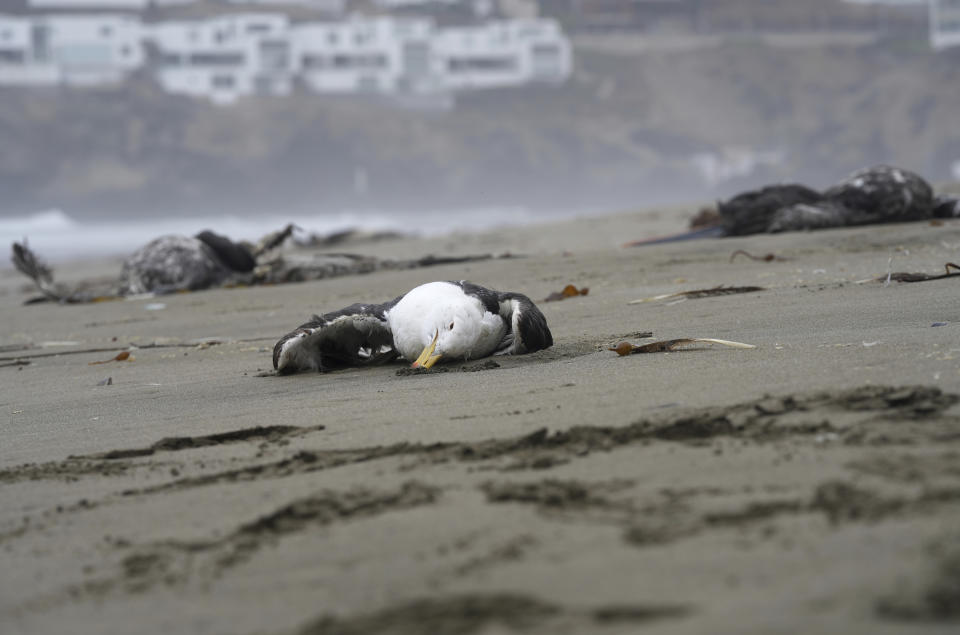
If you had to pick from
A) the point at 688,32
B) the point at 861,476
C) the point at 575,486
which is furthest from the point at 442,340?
the point at 688,32

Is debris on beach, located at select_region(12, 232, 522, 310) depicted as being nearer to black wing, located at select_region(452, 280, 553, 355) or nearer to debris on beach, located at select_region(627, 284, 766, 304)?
debris on beach, located at select_region(627, 284, 766, 304)

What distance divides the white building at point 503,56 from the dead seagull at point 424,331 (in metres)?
96.7

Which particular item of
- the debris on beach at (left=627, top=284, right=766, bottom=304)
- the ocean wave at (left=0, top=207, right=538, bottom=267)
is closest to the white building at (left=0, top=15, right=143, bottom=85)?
the ocean wave at (left=0, top=207, right=538, bottom=267)

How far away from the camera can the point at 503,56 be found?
103 metres

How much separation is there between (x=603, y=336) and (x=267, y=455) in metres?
2.46

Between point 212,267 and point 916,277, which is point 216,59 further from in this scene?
point 916,277

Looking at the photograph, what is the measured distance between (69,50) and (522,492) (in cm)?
10276

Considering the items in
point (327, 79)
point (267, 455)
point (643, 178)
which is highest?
point (327, 79)

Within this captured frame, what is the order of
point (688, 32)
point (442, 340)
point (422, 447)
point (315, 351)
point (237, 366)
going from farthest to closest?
point (688, 32) → point (237, 366) → point (315, 351) → point (442, 340) → point (422, 447)

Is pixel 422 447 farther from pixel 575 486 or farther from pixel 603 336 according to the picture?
pixel 603 336

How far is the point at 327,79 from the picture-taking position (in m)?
99.1

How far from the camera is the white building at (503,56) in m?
100

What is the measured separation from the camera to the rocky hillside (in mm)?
81812

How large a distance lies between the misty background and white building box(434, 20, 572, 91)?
2033 mm
